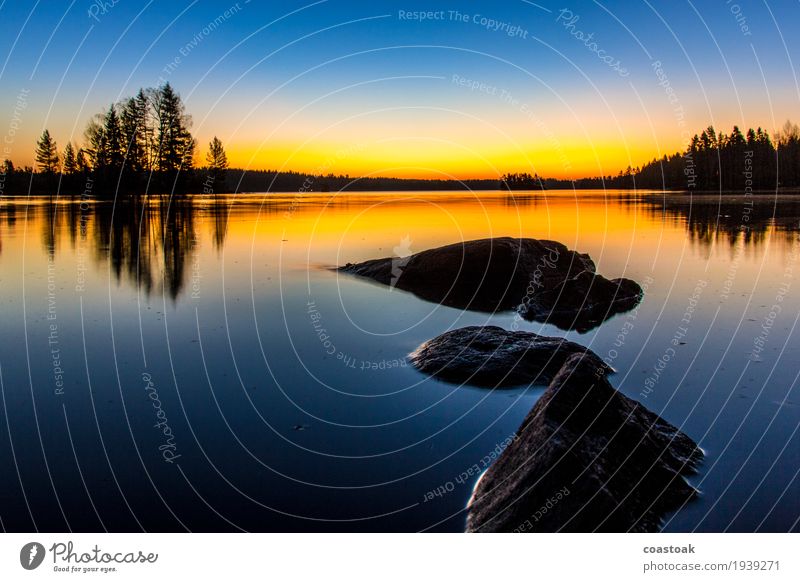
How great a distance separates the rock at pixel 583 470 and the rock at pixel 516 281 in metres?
7.92

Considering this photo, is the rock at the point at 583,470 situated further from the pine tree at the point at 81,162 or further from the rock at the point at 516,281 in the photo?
the pine tree at the point at 81,162

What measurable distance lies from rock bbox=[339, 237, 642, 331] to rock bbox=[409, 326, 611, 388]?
3.93 meters

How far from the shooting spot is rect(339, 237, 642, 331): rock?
627 inches

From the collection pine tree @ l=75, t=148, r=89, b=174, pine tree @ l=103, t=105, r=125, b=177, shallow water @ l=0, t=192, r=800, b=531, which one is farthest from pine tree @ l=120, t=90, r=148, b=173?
shallow water @ l=0, t=192, r=800, b=531

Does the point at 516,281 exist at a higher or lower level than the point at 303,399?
higher

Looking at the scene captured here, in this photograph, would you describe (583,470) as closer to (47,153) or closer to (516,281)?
Answer: (516,281)

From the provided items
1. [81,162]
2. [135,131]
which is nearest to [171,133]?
[135,131]

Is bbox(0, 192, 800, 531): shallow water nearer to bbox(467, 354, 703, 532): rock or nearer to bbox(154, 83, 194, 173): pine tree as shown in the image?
bbox(467, 354, 703, 532): rock

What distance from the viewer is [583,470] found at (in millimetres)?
5875

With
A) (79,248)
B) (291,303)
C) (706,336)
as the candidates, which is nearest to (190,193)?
(79,248)

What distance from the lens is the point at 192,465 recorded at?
734 centimetres

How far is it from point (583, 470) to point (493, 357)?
4669mm

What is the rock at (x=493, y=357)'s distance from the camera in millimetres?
10070

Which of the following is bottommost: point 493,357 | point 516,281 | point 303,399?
point 303,399
